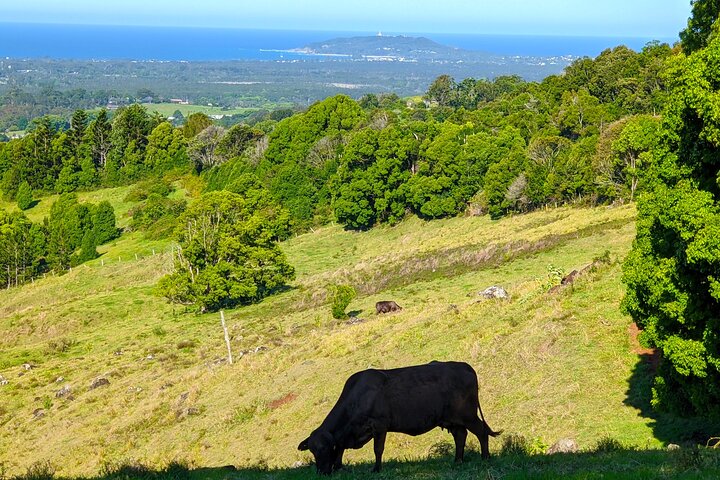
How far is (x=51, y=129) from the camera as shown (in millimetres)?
124625

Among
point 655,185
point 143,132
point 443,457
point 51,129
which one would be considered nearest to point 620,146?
point 655,185

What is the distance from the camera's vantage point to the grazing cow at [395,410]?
1369 cm

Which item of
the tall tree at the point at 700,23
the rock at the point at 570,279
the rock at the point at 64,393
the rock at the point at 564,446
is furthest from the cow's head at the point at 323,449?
the rock at the point at 64,393

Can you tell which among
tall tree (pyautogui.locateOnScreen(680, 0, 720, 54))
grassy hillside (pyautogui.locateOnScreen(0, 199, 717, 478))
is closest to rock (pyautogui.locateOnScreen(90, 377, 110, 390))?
grassy hillside (pyautogui.locateOnScreen(0, 199, 717, 478))

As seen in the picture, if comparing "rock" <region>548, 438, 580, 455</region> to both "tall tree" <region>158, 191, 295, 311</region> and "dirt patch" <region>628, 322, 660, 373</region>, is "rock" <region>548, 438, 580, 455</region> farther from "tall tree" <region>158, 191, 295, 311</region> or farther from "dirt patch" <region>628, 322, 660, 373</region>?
"tall tree" <region>158, 191, 295, 311</region>

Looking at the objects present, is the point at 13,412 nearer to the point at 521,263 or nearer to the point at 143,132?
the point at 521,263

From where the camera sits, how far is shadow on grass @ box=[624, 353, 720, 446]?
56.7ft

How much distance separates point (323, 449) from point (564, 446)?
6.40 meters

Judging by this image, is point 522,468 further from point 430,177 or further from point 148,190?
point 148,190

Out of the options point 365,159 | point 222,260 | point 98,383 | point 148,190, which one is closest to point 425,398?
point 98,383

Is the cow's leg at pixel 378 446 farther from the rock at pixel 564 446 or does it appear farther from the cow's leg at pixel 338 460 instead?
the rock at pixel 564 446

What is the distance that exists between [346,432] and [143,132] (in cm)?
11916

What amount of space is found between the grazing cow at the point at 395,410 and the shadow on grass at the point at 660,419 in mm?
6093

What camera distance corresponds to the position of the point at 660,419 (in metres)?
18.6
